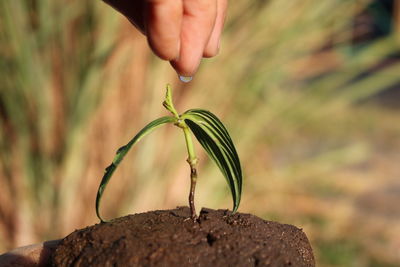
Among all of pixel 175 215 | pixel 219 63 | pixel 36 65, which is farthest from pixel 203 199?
pixel 175 215

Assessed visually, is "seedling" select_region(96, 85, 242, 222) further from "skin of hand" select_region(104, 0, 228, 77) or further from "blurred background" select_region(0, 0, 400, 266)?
"blurred background" select_region(0, 0, 400, 266)

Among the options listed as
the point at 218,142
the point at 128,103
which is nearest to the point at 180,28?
the point at 218,142

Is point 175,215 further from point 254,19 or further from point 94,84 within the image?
point 254,19

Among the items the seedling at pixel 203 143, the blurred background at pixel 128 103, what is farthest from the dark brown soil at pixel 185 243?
the blurred background at pixel 128 103

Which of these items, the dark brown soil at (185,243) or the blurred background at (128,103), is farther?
the blurred background at (128,103)

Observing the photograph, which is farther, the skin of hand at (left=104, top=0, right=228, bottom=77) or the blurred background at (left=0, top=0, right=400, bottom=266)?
the blurred background at (left=0, top=0, right=400, bottom=266)

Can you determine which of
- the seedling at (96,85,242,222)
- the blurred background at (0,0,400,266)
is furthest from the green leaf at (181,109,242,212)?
the blurred background at (0,0,400,266)

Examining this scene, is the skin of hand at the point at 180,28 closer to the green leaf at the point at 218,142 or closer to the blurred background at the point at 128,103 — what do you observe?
the green leaf at the point at 218,142
